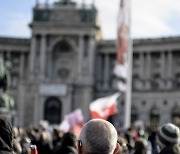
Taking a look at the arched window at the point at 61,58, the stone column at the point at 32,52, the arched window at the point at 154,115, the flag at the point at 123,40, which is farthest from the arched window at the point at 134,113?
the flag at the point at 123,40

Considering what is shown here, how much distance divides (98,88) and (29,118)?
390 inches

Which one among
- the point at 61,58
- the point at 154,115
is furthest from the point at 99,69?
the point at 154,115

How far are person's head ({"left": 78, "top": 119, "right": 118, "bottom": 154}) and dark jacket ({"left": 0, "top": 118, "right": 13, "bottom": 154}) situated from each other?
2.34ft

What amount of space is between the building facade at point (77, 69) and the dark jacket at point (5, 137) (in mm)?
59283

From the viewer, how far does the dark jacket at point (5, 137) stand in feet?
15.2

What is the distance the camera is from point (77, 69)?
6769cm

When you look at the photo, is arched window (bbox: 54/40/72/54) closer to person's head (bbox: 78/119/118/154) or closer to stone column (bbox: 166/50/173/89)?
stone column (bbox: 166/50/173/89)

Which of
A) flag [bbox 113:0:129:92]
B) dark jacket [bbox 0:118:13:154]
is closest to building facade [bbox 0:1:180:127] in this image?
flag [bbox 113:0:129:92]

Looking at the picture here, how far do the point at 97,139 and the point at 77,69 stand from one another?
208 feet

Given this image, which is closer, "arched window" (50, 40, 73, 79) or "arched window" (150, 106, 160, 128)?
"arched window" (150, 106, 160, 128)

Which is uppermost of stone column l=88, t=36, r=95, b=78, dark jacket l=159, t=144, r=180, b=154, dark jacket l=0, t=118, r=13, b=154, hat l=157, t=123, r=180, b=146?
dark jacket l=0, t=118, r=13, b=154

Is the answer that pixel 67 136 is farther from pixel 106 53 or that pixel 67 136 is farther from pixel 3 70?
pixel 106 53

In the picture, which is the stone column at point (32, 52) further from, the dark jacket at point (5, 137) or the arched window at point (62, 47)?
the dark jacket at point (5, 137)

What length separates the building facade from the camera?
6462cm
